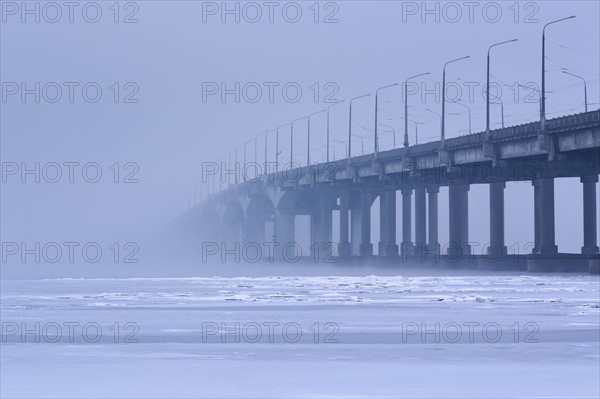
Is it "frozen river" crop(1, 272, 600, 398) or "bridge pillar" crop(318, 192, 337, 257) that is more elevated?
"bridge pillar" crop(318, 192, 337, 257)

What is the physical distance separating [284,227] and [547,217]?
64870mm

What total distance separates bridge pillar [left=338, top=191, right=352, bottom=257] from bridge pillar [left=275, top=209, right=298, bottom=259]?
6.09 metres

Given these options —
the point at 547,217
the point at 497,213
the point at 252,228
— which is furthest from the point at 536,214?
the point at 252,228

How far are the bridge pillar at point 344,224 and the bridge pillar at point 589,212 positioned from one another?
1716 inches

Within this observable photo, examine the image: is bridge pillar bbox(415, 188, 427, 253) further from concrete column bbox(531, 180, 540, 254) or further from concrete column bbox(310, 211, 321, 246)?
concrete column bbox(310, 211, 321, 246)

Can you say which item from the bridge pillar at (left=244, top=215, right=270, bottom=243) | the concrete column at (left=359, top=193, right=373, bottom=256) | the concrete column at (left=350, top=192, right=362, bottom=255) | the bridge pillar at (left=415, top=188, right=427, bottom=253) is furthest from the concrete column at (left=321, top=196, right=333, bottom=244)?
the bridge pillar at (left=415, top=188, right=427, bottom=253)

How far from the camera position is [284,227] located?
Answer: 17800 cm

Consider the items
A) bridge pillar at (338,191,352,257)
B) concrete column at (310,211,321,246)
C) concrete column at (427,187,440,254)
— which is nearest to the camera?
concrete column at (427,187,440,254)

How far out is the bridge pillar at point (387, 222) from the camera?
173250 millimetres

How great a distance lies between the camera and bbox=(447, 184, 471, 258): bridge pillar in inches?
5492

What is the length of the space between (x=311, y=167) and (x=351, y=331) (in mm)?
142623

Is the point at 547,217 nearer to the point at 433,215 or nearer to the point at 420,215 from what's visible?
the point at 420,215

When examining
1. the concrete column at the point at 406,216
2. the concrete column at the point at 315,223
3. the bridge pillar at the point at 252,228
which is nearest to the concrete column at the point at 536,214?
the concrete column at the point at 406,216

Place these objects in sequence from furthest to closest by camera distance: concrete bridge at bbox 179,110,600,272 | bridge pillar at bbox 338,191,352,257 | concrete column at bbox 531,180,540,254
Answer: bridge pillar at bbox 338,191,352,257
concrete column at bbox 531,180,540,254
concrete bridge at bbox 179,110,600,272
